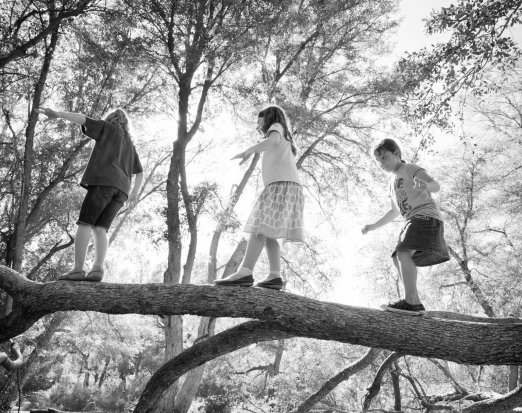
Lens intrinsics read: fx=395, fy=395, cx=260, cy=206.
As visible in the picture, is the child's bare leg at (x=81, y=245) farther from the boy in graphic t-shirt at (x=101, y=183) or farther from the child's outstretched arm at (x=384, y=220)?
the child's outstretched arm at (x=384, y=220)

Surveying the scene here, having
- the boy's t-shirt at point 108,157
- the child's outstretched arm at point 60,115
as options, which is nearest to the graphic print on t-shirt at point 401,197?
the boy's t-shirt at point 108,157

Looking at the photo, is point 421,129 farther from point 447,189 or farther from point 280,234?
point 447,189

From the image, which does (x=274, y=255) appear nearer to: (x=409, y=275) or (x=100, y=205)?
(x=409, y=275)

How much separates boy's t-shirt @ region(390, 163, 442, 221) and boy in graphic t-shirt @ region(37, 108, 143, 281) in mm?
2462

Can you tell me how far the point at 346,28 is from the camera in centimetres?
988

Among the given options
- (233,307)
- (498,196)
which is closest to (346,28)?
(498,196)

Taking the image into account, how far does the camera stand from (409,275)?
304 cm

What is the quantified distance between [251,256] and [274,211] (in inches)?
16.3

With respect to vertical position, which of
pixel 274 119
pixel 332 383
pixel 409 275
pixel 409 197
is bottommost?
pixel 332 383

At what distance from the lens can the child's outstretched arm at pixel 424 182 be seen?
3039 millimetres

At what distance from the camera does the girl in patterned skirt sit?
10.4ft

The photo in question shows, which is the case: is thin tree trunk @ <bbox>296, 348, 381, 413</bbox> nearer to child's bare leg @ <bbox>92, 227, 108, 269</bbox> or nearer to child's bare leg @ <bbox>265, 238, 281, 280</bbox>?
child's bare leg @ <bbox>265, 238, 281, 280</bbox>

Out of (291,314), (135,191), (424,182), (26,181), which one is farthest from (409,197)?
(26,181)

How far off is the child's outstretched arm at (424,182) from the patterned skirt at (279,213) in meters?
0.94
